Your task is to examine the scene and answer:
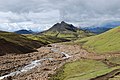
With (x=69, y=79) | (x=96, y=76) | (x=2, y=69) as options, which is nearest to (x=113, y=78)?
(x=96, y=76)

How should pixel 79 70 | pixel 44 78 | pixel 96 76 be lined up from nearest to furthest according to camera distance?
pixel 96 76, pixel 44 78, pixel 79 70

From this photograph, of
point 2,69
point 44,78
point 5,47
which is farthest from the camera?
point 5,47

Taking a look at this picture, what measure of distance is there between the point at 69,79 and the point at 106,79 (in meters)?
9.07

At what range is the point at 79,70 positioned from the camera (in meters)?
76.4

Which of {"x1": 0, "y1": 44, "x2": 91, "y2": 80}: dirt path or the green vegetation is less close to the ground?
the green vegetation

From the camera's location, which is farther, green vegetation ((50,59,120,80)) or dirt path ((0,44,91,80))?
dirt path ((0,44,91,80))

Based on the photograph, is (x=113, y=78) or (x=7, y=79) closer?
(x=113, y=78)

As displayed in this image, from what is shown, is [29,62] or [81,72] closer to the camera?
[81,72]

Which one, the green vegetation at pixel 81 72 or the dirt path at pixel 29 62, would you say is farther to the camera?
the dirt path at pixel 29 62

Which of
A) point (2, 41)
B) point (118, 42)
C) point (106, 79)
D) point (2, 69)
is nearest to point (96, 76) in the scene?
point (106, 79)

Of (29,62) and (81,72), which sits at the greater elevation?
(81,72)

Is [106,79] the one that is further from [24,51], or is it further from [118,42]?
[24,51]

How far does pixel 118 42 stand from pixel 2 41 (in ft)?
231

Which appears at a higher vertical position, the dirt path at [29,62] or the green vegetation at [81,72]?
the green vegetation at [81,72]
